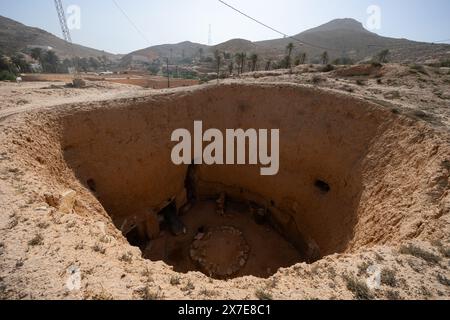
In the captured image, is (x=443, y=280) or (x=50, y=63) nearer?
(x=443, y=280)

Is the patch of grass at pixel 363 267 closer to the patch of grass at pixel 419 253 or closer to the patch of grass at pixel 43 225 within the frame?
the patch of grass at pixel 419 253

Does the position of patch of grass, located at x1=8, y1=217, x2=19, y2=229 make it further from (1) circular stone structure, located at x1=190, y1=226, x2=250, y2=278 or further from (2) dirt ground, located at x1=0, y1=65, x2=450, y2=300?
(1) circular stone structure, located at x1=190, y1=226, x2=250, y2=278

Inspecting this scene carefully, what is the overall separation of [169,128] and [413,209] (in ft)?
44.9

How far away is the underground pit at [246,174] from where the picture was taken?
12.5 meters

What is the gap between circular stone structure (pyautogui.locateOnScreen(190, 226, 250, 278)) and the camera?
1441 cm

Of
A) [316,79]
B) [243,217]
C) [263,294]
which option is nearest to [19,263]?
[263,294]

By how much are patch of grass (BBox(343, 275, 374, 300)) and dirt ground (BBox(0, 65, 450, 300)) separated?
2 cm

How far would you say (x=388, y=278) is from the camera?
17.7ft

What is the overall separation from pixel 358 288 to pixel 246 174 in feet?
42.6

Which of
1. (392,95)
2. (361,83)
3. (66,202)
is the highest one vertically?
(361,83)

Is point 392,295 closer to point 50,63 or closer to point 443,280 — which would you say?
point 443,280

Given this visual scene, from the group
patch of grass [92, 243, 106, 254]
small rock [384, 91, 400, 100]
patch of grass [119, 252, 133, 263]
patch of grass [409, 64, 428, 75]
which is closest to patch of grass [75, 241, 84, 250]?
patch of grass [92, 243, 106, 254]

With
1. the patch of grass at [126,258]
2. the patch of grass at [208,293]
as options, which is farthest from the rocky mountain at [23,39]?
the patch of grass at [208,293]
